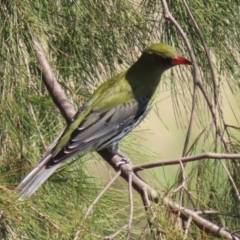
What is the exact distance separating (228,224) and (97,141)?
0.59 m

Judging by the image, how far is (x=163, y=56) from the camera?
261cm

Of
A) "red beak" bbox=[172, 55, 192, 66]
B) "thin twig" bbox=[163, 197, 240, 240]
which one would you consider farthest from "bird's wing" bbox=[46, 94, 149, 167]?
"thin twig" bbox=[163, 197, 240, 240]

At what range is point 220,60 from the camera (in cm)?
241

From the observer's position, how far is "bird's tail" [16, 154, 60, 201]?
1.91m

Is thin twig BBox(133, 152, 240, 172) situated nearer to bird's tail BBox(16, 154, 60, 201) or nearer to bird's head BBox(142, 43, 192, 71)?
bird's tail BBox(16, 154, 60, 201)

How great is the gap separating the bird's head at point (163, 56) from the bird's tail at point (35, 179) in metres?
0.55

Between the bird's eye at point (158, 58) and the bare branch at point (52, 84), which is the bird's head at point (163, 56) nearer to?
the bird's eye at point (158, 58)

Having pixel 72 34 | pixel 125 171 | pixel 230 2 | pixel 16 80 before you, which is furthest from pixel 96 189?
pixel 230 2

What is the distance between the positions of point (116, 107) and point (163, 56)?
0.30 m

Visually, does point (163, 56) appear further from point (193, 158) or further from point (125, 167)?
point (193, 158)

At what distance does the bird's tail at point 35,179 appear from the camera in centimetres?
191

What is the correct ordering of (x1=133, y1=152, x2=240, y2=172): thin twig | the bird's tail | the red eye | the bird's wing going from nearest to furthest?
(x1=133, y1=152, x2=240, y2=172): thin twig → the bird's tail → the bird's wing → the red eye

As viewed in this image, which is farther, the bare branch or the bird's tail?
the bare branch

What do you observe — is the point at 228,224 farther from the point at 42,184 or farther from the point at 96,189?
the point at 42,184
